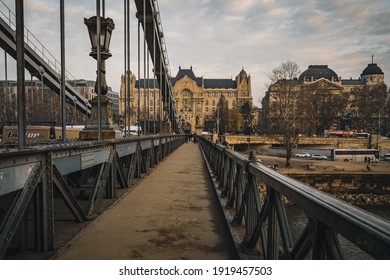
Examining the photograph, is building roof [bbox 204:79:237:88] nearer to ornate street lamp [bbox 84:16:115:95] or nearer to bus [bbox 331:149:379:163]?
bus [bbox 331:149:379:163]

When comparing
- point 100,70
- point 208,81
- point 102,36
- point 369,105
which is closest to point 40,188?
point 100,70

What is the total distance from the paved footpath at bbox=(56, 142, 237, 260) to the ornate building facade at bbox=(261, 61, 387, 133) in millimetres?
34031

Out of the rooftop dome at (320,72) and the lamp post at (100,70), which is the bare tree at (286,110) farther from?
the rooftop dome at (320,72)

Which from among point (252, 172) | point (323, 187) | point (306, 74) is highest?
point (306, 74)

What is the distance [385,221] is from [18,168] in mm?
2743

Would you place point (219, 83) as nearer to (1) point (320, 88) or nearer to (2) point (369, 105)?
(1) point (320, 88)

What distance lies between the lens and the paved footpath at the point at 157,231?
11.6 feet

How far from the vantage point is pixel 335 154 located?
49.1 meters

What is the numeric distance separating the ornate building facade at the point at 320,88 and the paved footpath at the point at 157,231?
3403 centimetres

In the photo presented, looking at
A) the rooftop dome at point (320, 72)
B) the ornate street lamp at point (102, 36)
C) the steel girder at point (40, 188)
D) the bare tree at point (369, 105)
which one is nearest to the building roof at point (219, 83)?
the rooftop dome at point (320, 72)

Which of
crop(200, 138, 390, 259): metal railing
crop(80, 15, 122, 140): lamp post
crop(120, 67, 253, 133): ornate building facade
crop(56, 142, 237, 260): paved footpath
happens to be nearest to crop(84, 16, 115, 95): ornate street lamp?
A: crop(80, 15, 122, 140): lamp post
